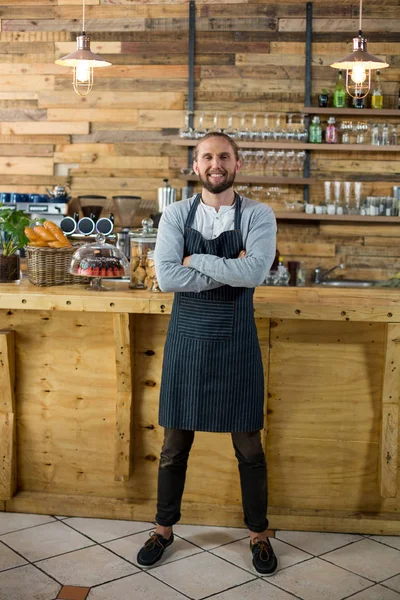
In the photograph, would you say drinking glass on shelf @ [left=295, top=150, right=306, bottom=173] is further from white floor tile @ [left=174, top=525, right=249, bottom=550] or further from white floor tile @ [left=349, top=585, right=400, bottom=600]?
white floor tile @ [left=349, top=585, right=400, bottom=600]

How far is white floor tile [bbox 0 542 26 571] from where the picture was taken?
10.00 feet

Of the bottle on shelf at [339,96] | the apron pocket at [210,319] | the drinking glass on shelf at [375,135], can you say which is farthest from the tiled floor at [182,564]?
the bottle on shelf at [339,96]

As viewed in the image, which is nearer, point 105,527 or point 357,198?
point 105,527

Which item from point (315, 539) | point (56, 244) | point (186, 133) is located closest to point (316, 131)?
point (186, 133)

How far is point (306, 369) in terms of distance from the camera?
11.3 ft

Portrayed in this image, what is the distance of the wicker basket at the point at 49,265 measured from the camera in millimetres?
3566

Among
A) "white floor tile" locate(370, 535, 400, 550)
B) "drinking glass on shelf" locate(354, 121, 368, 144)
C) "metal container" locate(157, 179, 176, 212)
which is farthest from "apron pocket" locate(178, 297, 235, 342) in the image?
"drinking glass on shelf" locate(354, 121, 368, 144)

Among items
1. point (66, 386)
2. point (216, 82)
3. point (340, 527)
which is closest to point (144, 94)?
point (216, 82)

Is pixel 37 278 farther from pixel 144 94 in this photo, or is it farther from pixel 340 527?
pixel 144 94

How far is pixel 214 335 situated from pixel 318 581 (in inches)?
39.2

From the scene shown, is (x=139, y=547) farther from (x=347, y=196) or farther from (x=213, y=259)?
(x=347, y=196)

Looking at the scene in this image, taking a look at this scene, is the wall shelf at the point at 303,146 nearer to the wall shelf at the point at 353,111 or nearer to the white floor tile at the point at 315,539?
the wall shelf at the point at 353,111

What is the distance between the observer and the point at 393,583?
2957mm

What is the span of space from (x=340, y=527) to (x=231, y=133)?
3366mm
